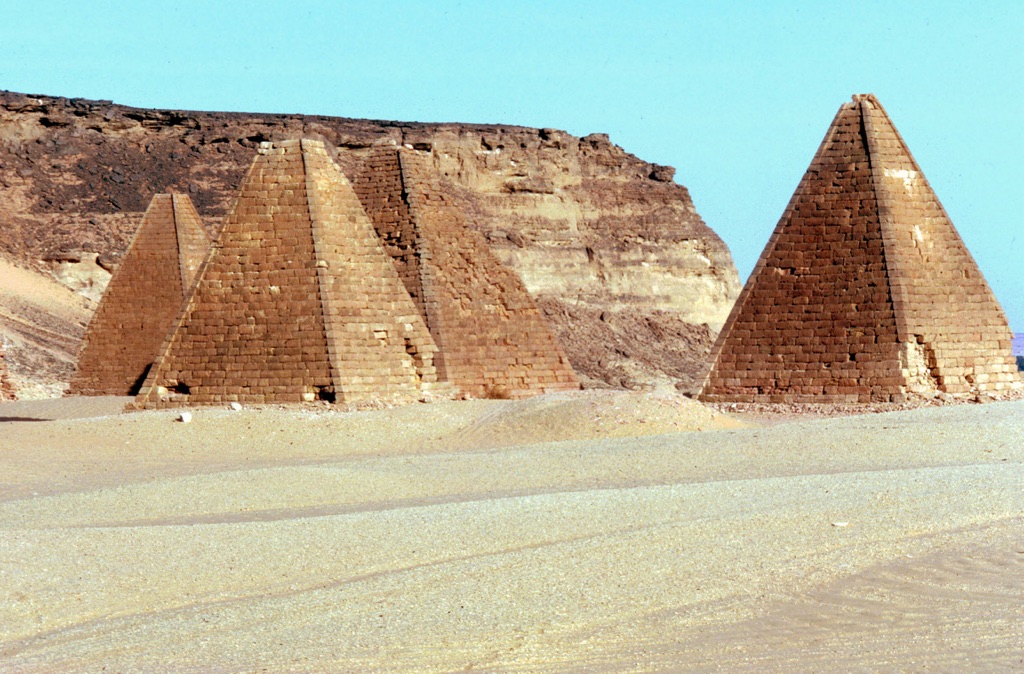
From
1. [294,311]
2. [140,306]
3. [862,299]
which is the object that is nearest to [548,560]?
[294,311]

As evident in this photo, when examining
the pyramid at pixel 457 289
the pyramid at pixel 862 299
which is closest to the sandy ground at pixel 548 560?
the pyramid at pixel 862 299

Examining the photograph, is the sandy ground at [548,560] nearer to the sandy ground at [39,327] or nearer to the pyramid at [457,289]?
the pyramid at [457,289]

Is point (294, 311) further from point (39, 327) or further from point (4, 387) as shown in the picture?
point (39, 327)

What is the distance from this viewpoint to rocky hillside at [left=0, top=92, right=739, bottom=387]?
52.4 metres

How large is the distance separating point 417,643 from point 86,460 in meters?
9.52

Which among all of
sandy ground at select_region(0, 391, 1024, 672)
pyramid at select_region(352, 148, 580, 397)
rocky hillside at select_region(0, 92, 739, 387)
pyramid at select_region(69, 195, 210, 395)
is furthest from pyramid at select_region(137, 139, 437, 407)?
rocky hillside at select_region(0, 92, 739, 387)

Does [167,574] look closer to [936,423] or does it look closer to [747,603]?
[747,603]

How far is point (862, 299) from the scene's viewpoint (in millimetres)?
17953

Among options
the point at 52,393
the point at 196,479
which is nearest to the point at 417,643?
the point at 196,479

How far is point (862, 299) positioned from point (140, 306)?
1252 cm

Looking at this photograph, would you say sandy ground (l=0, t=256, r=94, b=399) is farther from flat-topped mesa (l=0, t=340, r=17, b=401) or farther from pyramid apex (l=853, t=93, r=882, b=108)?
pyramid apex (l=853, t=93, r=882, b=108)

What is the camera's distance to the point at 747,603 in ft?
24.7

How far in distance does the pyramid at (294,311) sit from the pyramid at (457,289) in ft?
6.08

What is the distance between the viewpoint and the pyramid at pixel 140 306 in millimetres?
25547
